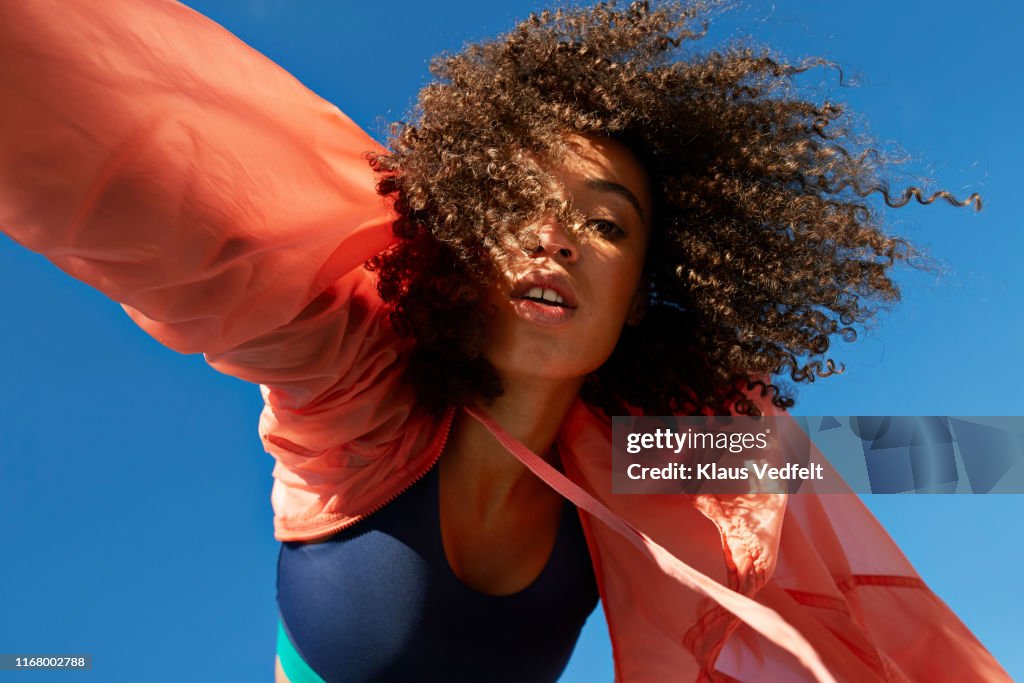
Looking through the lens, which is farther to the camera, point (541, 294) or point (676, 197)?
point (676, 197)

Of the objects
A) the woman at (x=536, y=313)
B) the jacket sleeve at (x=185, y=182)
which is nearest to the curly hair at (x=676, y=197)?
the woman at (x=536, y=313)

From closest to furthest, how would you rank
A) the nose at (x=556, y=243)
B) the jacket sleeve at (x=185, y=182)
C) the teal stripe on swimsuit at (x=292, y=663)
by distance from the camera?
the jacket sleeve at (x=185, y=182) → the nose at (x=556, y=243) → the teal stripe on swimsuit at (x=292, y=663)

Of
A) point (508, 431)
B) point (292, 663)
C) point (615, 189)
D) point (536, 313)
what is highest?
point (615, 189)

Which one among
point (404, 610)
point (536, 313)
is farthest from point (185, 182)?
point (404, 610)

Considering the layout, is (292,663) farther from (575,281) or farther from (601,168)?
(601,168)

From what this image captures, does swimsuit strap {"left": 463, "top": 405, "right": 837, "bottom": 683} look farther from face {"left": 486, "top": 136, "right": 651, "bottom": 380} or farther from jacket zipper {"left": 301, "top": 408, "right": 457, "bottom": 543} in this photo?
face {"left": 486, "top": 136, "right": 651, "bottom": 380}

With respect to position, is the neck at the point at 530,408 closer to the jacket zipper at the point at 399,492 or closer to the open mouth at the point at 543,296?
the jacket zipper at the point at 399,492

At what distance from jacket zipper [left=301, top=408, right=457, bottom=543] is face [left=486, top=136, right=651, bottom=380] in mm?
204

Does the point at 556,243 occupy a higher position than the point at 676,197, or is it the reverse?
the point at 676,197

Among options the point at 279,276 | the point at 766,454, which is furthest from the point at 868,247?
the point at 279,276

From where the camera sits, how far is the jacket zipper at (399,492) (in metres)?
2.02

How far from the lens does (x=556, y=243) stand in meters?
A: 1.89

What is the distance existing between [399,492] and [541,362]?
47 centimetres

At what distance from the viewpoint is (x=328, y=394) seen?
185cm
